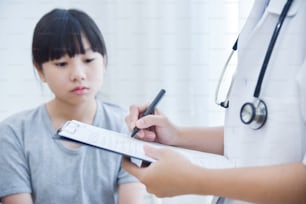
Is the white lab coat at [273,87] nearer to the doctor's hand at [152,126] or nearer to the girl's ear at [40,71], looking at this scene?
the doctor's hand at [152,126]

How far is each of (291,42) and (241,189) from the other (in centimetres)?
25

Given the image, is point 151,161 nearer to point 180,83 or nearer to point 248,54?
point 248,54

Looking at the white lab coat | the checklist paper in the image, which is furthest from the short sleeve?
the white lab coat

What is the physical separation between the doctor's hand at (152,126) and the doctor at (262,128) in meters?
0.14

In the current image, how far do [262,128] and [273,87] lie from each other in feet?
0.24

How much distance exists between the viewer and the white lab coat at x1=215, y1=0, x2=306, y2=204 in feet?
2.08

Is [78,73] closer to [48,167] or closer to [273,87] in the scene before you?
[48,167]


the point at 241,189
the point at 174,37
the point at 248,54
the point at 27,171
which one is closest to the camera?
the point at 241,189

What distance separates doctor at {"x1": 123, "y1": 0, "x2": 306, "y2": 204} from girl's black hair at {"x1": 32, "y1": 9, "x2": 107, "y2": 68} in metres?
0.39

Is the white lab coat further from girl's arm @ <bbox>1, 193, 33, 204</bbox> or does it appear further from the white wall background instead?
girl's arm @ <bbox>1, 193, 33, 204</bbox>

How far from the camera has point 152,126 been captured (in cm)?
95

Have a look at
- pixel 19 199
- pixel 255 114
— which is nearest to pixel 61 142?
pixel 19 199

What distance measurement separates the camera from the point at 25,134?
1067mm

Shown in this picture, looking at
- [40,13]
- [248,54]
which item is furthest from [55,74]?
[248,54]
